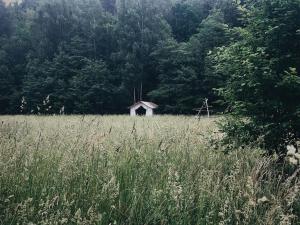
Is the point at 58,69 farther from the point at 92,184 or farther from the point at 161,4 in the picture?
the point at 92,184

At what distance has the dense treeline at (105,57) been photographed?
48188mm

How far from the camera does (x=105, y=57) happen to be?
55.1 meters

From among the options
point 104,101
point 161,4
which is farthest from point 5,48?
point 161,4

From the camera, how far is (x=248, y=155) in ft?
20.0

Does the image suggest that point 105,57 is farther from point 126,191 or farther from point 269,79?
point 126,191

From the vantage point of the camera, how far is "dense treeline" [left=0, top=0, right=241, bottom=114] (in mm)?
48188

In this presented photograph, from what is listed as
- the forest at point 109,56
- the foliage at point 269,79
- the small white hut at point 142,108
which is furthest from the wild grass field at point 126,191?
the small white hut at point 142,108

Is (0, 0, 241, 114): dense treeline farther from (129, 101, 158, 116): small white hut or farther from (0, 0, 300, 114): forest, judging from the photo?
(129, 101, 158, 116): small white hut

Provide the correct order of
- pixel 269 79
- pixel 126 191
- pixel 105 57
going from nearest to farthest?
pixel 126 191 < pixel 269 79 < pixel 105 57

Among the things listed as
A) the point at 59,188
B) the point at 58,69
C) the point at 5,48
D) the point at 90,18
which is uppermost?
the point at 90,18

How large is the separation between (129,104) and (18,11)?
3322cm

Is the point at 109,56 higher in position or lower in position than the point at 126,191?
higher

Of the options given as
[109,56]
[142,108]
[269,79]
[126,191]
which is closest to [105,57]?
[109,56]

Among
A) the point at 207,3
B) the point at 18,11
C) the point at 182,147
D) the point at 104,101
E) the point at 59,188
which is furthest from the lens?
the point at 18,11
